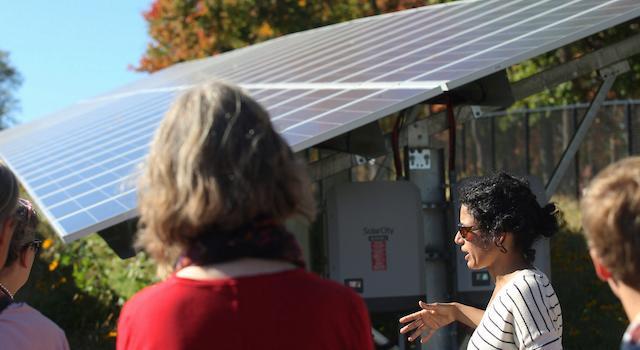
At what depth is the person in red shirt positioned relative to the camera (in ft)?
6.33

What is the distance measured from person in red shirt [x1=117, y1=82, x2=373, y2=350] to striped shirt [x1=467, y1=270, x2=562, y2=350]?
1.36 meters

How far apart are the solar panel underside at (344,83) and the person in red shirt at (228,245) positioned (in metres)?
1.38

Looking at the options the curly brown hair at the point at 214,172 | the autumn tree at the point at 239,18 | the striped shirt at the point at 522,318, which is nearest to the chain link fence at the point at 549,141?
the autumn tree at the point at 239,18

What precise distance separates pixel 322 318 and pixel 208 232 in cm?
31

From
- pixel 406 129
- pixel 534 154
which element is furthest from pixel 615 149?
pixel 406 129

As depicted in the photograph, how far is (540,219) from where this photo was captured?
356 cm

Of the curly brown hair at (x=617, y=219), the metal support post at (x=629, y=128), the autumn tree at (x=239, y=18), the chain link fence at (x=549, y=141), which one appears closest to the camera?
the curly brown hair at (x=617, y=219)

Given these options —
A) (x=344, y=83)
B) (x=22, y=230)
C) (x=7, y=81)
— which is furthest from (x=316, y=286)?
(x=7, y=81)

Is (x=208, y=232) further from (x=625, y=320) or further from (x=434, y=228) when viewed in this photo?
(x=625, y=320)

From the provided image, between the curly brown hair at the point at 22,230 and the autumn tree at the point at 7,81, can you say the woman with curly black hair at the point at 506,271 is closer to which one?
the curly brown hair at the point at 22,230

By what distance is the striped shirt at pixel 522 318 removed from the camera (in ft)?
10.6

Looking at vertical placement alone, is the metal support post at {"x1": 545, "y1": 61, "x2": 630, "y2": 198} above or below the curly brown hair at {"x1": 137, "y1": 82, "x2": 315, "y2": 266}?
below

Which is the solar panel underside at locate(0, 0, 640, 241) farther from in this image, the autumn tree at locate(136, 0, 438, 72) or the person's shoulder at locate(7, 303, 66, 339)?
the autumn tree at locate(136, 0, 438, 72)

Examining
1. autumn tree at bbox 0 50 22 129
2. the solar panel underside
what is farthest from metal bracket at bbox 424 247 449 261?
autumn tree at bbox 0 50 22 129
